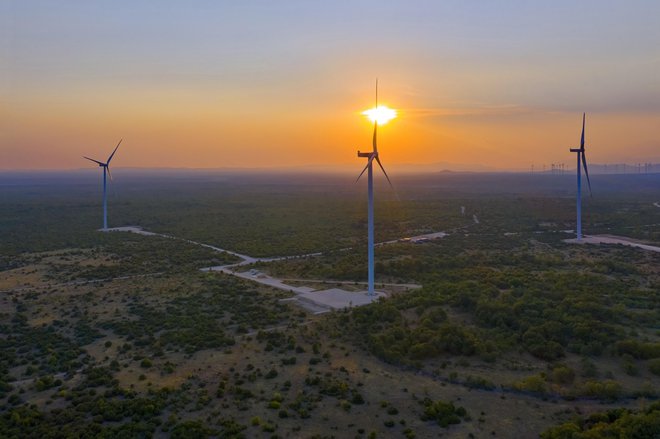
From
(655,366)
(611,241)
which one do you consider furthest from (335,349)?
(611,241)

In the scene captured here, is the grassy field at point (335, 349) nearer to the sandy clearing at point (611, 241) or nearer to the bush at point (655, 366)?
the bush at point (655, 366)

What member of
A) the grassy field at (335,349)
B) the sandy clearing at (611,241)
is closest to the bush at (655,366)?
the grassy field at (335,349)

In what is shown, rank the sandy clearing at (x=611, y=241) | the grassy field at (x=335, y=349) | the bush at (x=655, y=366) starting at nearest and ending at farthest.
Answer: the grassy field at (x=335, y=349) < the bush at (x=655, y=366) < the sandy clearing at (x=611, y=241)

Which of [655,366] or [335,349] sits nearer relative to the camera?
[655,366]

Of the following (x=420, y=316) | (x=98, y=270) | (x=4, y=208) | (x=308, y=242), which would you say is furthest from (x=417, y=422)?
(x=4, y=208)

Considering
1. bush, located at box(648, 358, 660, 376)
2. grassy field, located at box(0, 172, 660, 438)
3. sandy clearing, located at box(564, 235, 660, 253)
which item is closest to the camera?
grassy field, located at box(0, 172, 660, 438)

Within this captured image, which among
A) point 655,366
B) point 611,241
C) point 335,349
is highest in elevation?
point 611,241

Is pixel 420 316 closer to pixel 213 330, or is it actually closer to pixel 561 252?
pixel 213 330

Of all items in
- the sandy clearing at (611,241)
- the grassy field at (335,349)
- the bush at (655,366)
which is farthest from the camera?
the sandy clearing at (611,241)

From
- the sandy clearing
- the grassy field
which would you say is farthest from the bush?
the sandy clearing

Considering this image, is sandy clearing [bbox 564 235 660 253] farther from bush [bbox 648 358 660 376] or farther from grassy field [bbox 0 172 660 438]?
bush [bbox 648 358 660 376]

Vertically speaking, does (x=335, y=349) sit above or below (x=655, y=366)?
below

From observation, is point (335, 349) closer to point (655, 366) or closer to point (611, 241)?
point (655, 366)

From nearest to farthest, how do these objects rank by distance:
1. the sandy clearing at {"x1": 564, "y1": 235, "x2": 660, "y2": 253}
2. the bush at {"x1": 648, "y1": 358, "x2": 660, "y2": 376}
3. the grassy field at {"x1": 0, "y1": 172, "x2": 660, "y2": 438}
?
the grassy field at {"x1": 0, "y1": 172, "x2": 660, "y2": 438} → the bush at {"x1": 648, "y1": 358, "x2": 660, "y2": 376} → the sandy clearing at {"x1": 564, "y1": 235, "x2": 660, "y2": 253}
